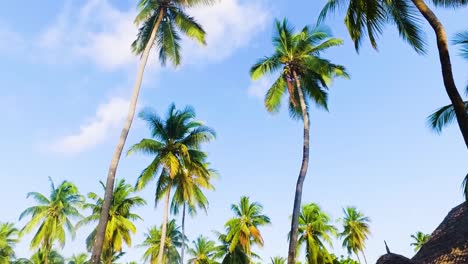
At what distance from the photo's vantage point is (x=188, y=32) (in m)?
18.6

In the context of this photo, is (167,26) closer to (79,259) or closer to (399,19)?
(399,19)

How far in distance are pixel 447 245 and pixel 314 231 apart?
17515 millimetres

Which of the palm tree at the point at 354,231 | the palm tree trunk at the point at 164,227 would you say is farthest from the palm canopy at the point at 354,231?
the palm tree trunk at the point at 164,227

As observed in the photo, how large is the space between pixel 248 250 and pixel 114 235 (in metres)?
12.1

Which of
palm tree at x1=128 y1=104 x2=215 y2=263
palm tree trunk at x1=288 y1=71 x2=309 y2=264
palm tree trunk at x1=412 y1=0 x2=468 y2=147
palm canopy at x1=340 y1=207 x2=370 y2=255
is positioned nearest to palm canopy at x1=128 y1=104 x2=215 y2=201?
palm tree at x1=128 y1=104 x2=215 y2=263

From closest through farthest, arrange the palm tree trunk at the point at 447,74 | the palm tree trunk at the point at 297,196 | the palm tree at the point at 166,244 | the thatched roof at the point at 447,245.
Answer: the palm tree trunk at the point at 447,74 < the thatched roof at the point at 447,245 < the palm tree trunk at the point at 297,196 < the palm tree at the point at 166,244

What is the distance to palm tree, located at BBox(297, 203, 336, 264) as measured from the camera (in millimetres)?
30875

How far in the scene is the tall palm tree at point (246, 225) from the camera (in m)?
34.7

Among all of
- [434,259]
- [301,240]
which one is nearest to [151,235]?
[301,240]

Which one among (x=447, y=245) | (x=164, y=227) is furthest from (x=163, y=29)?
(x=447, y=245)

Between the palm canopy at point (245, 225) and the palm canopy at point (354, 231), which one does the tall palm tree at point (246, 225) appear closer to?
the palm canopy at point (245, 225)

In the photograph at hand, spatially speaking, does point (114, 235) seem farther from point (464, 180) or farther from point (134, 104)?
point (464, 180)

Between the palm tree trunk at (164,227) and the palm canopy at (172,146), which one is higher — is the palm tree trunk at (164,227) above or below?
below

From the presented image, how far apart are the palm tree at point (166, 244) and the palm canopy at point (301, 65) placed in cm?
2969
